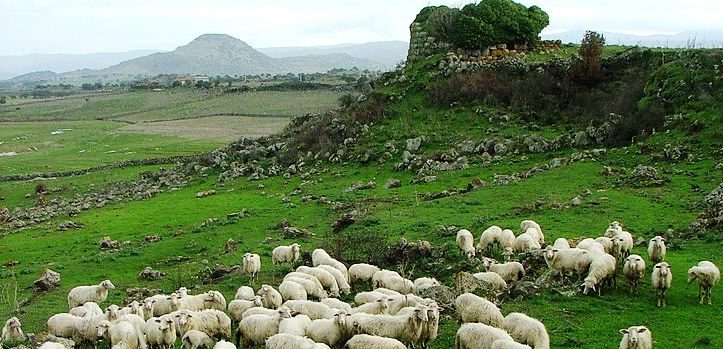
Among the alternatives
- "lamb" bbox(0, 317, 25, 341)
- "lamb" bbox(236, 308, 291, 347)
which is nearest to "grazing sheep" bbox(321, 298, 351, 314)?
"lamb" bbox(236, 308, 291, 347)

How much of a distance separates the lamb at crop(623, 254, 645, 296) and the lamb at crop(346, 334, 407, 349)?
275 inches

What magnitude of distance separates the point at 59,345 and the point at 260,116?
100105 millimetres

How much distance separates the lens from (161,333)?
51.9 ft

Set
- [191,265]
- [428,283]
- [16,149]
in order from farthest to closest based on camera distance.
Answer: [16,149] < [191,265] < [428,283]

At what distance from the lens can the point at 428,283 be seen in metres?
18.6

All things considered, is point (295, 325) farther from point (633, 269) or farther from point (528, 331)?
point (633, 269)

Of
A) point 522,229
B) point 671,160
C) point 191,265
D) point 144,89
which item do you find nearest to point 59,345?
point 191,265

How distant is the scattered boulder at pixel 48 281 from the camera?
24.6 m

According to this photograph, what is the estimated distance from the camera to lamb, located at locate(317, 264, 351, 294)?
66.3 ft

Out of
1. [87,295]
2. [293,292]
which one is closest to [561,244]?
[293,292]

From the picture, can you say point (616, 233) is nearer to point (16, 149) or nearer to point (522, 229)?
point (522, 229)

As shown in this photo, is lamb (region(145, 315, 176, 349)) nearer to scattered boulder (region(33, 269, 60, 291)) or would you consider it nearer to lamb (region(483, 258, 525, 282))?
lamb (region(483, 258, 525, 282))

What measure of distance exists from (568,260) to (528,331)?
5089 millimetres

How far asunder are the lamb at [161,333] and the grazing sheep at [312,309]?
2873 mm
